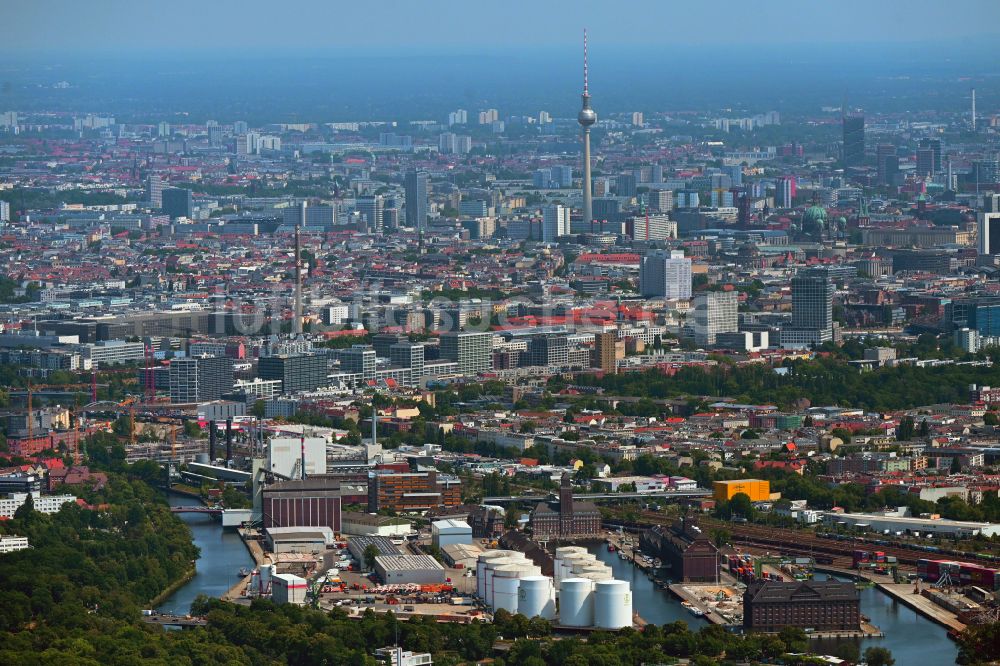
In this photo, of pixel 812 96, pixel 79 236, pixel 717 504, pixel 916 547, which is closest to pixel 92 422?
pixel 717 504

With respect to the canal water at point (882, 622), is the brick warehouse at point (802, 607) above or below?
above

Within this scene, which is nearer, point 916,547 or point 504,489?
point 916,547

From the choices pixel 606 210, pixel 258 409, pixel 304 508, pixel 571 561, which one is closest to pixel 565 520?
pixel 304 508

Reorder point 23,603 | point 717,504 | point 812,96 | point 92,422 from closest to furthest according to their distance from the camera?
1. point 23,603
2. point 717,504
3. point 92,422
4. point 812,96

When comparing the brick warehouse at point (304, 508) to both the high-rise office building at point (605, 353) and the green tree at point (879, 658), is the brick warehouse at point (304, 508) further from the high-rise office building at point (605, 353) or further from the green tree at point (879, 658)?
the high-rise office building at point (605, 353)

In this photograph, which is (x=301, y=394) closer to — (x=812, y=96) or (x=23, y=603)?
(x=23, y=603)

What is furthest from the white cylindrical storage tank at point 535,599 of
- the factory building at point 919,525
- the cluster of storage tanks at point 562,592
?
the factory building at point 919,525
